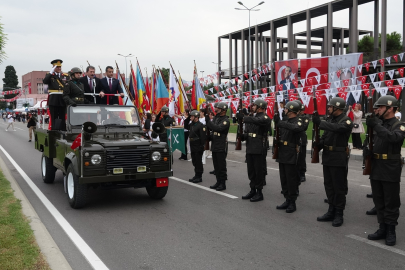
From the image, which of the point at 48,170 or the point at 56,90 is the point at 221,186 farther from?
the point at 56,90

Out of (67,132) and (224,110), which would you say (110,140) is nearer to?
(67,132)

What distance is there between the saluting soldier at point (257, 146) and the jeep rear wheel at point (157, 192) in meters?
1.59

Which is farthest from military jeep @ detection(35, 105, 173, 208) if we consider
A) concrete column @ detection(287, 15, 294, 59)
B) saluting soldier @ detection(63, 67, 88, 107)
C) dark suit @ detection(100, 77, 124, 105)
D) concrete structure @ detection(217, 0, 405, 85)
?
concrete column @ detection(287, 15, 294, 59)

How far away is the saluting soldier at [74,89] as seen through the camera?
28.7 feet

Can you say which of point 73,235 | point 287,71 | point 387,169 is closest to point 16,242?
point 73,235

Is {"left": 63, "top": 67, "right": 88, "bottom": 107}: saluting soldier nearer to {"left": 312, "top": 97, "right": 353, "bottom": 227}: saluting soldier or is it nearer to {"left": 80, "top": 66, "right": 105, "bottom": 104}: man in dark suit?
{"left": 80, "top": 66, "right": 105, "bottom": 104}: man in dark suit

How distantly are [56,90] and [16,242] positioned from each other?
16.9 feet

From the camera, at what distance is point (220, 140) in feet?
28.9

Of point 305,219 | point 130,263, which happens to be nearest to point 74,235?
point 130,263

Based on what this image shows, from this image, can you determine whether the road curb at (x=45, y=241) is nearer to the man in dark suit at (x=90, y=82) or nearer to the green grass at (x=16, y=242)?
the green grass at (x=16, y=242)

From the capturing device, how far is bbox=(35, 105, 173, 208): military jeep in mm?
6582

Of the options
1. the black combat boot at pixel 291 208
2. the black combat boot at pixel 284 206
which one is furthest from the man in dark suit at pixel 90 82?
the black combat boot at pixel 291 208

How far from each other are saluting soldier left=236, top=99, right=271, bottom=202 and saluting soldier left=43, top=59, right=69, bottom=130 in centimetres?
448

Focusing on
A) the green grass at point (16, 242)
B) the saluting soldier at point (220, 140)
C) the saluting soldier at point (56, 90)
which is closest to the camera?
the green grass at point (16, 242)
